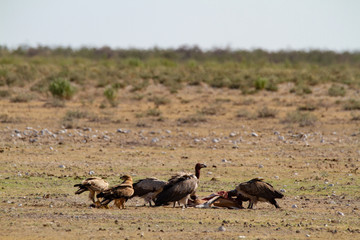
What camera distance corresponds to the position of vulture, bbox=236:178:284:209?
1117cm

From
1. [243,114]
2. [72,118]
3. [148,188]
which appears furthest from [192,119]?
[148,188]

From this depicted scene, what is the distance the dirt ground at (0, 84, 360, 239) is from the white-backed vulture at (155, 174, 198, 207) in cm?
21

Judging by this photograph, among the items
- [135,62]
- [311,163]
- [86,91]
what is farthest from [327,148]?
[135,62]

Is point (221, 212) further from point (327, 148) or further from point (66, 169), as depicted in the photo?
point (327, 148)

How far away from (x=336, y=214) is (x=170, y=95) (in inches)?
887

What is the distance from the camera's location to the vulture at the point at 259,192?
11172mm

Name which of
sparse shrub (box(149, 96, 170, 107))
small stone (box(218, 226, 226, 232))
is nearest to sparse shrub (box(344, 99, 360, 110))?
sparse shrub (box(149, 96, 170, 107))

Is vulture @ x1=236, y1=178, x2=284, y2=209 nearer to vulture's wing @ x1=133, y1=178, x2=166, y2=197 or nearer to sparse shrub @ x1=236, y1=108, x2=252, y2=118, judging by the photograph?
vulture's wing @ x1=133, y1=178, x2=166, y2=197

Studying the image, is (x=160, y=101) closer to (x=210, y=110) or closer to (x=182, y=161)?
(x=210, y=110)

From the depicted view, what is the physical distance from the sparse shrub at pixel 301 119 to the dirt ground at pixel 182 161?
1.02 feet

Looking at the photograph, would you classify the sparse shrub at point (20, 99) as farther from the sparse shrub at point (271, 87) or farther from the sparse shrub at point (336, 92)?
the sparse shrub at point (336, 92)

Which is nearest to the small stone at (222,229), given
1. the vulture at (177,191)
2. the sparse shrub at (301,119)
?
the vulture at (177,191)

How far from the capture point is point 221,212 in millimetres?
10898

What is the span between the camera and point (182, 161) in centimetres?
1697
